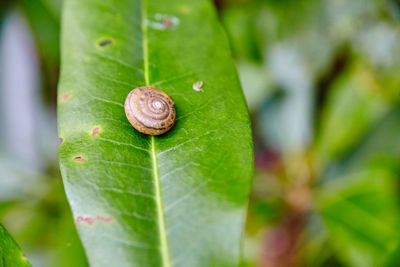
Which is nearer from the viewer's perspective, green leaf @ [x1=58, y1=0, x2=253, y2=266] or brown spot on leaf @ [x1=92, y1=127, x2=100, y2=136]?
green leaf @ [x1=58, y1=0, x2=253, y2=266]

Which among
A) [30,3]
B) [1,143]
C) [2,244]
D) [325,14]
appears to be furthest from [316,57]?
[1,143]

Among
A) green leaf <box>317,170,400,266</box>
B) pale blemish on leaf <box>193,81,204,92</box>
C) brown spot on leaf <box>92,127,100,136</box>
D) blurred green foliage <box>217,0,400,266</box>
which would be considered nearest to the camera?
brown spot on leaf <box>92,127,100,136</box>

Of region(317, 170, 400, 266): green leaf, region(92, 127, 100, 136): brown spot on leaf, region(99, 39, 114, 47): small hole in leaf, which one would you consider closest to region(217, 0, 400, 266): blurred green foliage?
region(317, 170, 400, 266): green leaf

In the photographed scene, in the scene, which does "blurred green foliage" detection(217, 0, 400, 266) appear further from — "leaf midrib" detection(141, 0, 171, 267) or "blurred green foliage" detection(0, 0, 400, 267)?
"leaf midrib" detection(141, 0, 171, 267)

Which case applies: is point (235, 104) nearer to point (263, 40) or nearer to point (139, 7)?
point (139, 7)

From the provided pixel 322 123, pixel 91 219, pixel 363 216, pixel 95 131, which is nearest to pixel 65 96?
pixel 95 131
